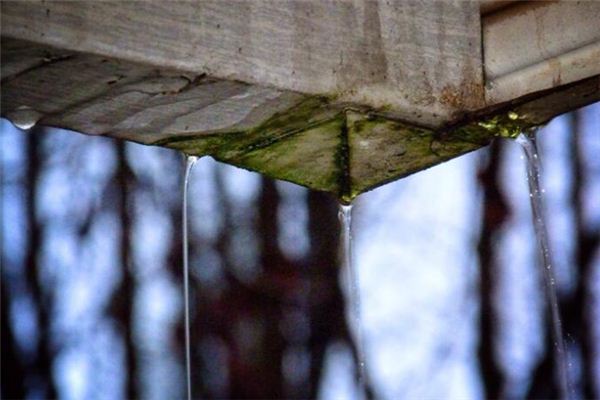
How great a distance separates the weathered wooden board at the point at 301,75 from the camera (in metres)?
1.98

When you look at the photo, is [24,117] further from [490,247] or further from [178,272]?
[490,247]

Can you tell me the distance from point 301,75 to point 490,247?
6.16 meters

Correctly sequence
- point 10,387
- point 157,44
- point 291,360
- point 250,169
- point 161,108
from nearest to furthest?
point 157,44, point 161,108, point 250,169, point 10,387, point 291,360

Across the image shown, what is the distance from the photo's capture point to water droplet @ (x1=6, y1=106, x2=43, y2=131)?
216cm

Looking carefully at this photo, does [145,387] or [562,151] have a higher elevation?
[562,151]

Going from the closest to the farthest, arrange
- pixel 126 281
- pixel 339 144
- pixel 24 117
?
pixel 24 117 → pixel 339 144 → pixel 126 281

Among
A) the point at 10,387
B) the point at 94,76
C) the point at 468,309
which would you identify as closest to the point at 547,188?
the point at 468,309

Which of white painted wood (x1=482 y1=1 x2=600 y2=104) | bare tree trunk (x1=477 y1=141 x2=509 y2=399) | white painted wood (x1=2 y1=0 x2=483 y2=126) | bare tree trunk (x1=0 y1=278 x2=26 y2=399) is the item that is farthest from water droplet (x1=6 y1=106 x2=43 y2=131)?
bare tree trunk (x1=477 y1=141 x2=509 y2=399)

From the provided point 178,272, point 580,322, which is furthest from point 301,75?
point 178,272

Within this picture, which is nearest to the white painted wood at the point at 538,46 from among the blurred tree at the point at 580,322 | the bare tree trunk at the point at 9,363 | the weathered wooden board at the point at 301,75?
the weathered wooden board at the point at 301,75

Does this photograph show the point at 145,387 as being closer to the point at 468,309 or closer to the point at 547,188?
the point at 468,309

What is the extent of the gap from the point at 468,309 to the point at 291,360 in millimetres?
1116

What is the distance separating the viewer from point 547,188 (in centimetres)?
827

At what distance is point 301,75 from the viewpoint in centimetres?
218
